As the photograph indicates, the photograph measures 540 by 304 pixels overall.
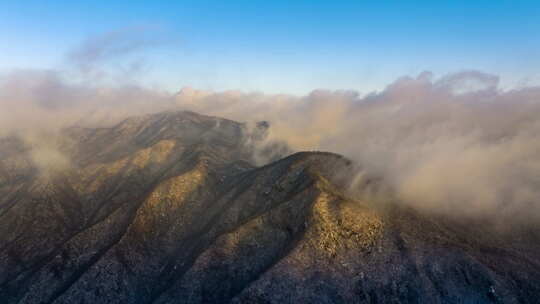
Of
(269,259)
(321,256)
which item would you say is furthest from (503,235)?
(269,259)

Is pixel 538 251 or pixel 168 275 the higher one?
pixel 538 251

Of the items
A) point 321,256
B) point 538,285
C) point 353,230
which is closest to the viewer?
point 538,285

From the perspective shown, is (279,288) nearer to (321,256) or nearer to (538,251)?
(321,256)

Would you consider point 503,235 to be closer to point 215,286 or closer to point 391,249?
point 391,249

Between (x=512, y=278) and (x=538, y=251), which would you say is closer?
(x=512, y=278)

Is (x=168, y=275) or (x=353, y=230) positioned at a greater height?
(x=353, y=230)

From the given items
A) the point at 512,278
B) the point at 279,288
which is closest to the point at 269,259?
the point at 279,288

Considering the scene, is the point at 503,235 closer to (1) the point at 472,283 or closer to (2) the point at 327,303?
(1) the point at 472,283

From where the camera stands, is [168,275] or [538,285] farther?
[168,275]

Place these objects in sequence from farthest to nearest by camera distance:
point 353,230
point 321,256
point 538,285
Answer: point 353,230, point 321,256, point 538,285
